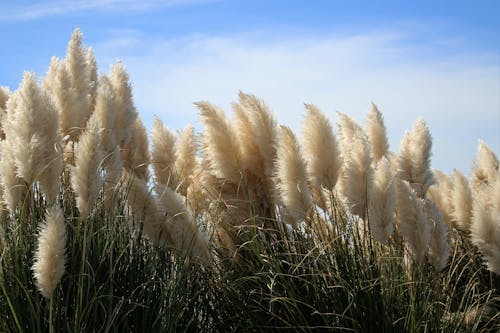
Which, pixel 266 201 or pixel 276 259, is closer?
pixel 276 259

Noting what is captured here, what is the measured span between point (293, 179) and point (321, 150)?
249mm

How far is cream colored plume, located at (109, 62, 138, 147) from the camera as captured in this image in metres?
4.43

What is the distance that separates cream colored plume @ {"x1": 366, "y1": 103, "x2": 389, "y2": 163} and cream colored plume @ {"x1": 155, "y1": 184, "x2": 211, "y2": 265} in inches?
58.6

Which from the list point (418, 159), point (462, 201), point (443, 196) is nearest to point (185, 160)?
point (418, 159)

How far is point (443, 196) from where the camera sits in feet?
18.2

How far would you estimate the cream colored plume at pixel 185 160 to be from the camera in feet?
15.7

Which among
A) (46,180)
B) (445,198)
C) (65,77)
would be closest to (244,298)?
(46,180)

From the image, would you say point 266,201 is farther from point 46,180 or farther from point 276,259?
point 46,180

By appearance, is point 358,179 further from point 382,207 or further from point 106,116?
point 106,116

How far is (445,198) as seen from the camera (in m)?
5.53

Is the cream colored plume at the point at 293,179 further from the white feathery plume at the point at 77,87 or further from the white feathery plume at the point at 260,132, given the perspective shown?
the white feathery plume at the point at 77,87

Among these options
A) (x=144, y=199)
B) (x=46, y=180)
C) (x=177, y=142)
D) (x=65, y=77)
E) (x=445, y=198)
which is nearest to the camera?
(x=46, y=180)

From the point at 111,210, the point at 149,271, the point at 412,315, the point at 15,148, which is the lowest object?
the point at 412,315

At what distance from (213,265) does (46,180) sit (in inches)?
41.2
